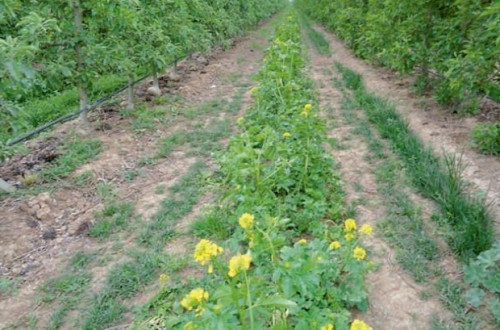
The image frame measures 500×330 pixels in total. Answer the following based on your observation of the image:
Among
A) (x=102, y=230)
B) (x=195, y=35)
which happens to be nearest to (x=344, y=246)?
(x=102, y=230)

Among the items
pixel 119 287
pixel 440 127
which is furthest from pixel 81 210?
pixel 440 127

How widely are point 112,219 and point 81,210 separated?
15.6 inches

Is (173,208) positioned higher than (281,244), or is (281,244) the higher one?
(281,244)

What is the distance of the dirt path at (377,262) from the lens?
2.33 m

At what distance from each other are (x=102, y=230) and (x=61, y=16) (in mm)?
3170

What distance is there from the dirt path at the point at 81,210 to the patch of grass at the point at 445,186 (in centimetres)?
210

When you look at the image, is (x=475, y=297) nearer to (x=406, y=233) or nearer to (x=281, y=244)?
(x=406, y=233)

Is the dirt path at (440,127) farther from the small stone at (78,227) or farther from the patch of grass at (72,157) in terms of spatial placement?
the patch of grass at (72,157)

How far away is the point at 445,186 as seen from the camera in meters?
3.26

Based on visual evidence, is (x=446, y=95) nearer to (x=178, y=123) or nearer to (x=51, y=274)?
(x=178, y=123)

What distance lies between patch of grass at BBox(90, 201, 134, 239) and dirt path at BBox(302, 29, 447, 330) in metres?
2.06

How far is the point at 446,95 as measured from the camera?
17.9ft

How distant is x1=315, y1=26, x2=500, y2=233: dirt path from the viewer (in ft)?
12.0

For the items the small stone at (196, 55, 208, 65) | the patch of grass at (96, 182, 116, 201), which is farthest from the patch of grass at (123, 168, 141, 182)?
the small stone at (196, 55, 208, 65)
